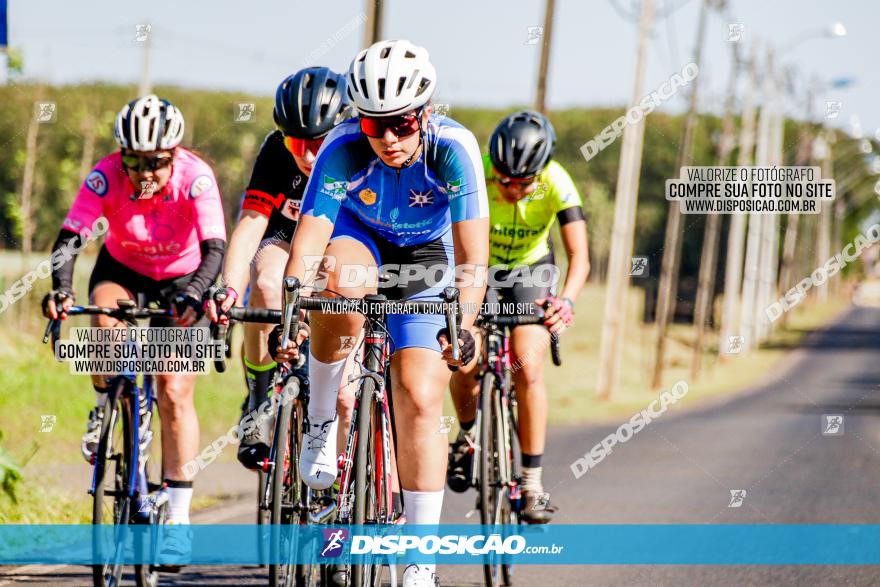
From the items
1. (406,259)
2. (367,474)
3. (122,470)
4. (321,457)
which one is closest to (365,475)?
(367,474)

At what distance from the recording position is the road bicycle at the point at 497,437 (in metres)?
6.09

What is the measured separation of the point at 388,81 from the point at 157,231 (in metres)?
1.92

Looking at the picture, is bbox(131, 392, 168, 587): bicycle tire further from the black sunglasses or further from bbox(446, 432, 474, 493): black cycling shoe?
bbox(446, 432, 474, 493): black cycling shoe

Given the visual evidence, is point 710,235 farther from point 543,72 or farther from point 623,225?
point 543,72

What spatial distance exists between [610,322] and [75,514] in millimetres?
17346

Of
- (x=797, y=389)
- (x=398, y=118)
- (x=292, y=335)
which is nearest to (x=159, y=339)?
(x=292, y=335)

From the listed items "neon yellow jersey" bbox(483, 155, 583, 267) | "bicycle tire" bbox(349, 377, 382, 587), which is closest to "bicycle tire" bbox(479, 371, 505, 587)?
"neon yellow jersey" bbox(483, 155, 583, 267)

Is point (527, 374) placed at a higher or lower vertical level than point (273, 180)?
lower

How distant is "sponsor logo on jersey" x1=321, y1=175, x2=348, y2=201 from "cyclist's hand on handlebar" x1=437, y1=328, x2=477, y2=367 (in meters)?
0.82

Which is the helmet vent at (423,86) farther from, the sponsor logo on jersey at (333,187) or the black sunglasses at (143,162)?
the black sunglasses at (143,162)

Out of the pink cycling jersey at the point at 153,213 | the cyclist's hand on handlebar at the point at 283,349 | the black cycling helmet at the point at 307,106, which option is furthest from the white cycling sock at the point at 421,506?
the black cycling helmet at the point at 307,106

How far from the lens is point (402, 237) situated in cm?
512

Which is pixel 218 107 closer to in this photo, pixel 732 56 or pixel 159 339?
pixel 732 56

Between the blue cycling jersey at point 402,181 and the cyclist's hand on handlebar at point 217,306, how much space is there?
0.59 metres
